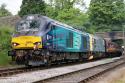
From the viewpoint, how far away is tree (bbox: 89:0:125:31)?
90.1 m

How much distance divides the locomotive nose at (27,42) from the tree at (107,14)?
6475 cm

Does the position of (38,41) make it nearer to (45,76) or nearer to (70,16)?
(45,76)

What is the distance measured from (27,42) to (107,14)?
69.0m

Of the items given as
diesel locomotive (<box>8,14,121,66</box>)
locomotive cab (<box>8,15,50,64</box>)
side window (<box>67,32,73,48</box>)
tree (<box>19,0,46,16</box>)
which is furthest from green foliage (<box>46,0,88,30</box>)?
locomotive cab (<box>8,15,50,64</box>)

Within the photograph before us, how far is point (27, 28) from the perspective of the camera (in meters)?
24.7

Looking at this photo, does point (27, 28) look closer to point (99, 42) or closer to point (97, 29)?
point (99, 42)

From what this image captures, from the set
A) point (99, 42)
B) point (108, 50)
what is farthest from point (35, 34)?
point (108, 50)

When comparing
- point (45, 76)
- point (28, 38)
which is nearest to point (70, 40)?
point (28, 38)

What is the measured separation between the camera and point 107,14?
91.5 metres

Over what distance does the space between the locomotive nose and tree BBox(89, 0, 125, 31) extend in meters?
64.7

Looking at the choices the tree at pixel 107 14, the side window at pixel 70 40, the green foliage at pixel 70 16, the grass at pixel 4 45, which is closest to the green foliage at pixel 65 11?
the green foliage at pixel 70 16

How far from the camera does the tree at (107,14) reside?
3548 inches

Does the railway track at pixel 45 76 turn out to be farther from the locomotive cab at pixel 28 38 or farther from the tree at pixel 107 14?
the tree at pixel 107 14

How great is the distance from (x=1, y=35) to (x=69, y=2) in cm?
5454
